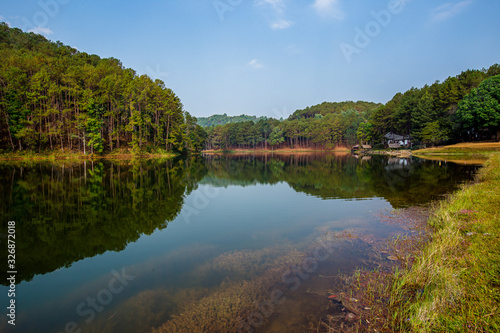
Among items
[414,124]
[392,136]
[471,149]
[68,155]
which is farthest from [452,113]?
[68,155]

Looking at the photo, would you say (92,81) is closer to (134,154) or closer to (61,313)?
(134,154)

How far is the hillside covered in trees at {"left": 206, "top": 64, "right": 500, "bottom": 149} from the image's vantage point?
4559 centimetres

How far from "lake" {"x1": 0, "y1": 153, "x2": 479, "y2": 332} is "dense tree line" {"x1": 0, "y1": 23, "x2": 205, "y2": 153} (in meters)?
36.8

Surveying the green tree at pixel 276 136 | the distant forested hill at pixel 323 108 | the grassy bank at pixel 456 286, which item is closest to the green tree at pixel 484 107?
the grassy bank at pixel 456 286

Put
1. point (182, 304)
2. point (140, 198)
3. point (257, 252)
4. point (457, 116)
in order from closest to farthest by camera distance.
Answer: point (182, 304) → point (257, 252) → point (140, 198) → point (457, 116)

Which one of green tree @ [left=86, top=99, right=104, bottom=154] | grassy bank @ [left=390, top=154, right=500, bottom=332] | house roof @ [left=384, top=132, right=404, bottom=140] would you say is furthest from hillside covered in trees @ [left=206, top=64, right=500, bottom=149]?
green tree @ [left=86, top=99, right=104, bottom=154]

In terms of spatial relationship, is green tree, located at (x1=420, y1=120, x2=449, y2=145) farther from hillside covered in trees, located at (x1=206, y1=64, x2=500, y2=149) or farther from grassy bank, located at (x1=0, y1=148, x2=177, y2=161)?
grassy bank, located at (x1=0, y1=148, x2=177, y2=161)

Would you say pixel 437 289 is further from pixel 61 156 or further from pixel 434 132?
pixel 434 132

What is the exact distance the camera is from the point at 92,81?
47562mm

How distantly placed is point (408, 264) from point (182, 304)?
4844 mm

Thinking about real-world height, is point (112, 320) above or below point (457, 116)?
below

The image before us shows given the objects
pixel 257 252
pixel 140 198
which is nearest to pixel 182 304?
pixel 257 252

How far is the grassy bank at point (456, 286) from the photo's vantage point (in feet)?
10.6

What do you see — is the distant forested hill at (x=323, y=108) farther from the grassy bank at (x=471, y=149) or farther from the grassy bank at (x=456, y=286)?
the grassy bank at (x=456, y=286)
